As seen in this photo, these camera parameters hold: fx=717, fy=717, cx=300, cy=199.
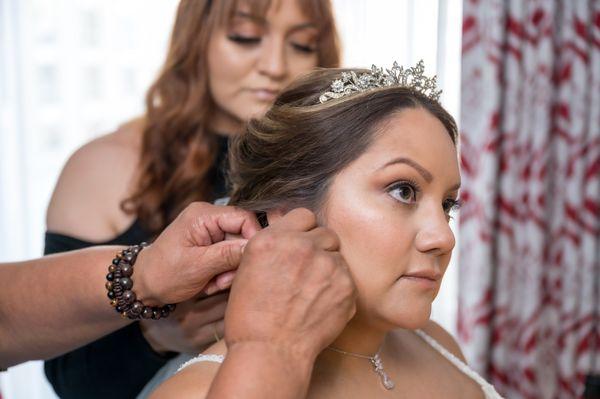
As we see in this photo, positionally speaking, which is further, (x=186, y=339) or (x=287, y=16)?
(x=287, y=16)

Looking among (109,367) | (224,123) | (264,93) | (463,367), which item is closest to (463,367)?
(463,367)

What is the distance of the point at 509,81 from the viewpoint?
2.95 meters

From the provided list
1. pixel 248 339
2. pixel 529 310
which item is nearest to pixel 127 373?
pixel 248 339

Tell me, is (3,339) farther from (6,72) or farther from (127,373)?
(6,72)

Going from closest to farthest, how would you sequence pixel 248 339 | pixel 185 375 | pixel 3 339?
pixel 248 339 → pixel 185 375 → pixel 3 339

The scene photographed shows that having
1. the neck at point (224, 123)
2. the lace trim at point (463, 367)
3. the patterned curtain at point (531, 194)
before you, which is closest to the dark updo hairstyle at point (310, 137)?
the lace trim at point (463, 367)

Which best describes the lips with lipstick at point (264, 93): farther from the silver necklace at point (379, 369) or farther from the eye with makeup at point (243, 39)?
the silver necklace at point (379, 369)

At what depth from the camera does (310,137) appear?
127 centimetres

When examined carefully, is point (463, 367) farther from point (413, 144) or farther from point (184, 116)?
point (184, 116)

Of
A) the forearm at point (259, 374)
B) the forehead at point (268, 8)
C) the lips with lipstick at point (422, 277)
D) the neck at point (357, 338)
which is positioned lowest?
the neck at point (357, 338)

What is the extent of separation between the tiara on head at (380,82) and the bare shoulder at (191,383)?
0.51 meters

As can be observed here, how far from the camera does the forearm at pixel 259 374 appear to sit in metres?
0.91

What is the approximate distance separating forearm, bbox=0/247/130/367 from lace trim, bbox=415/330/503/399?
64 centimetres

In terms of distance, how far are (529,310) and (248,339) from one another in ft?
7.68
